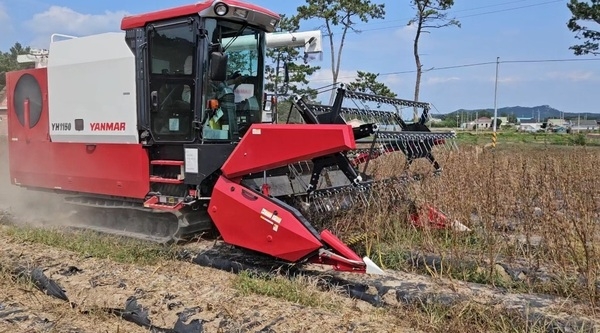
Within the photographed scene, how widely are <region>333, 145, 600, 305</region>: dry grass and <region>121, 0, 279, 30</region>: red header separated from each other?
2.26 meters

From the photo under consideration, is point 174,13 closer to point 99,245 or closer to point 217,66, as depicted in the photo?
point 217,66

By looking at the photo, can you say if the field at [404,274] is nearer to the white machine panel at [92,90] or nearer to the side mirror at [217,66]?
the white machine panel at [92,90]

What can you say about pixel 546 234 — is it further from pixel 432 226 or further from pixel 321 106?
pixel 321 106

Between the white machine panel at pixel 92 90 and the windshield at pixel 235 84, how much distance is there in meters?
0.99

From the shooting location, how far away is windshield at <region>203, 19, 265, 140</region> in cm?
562

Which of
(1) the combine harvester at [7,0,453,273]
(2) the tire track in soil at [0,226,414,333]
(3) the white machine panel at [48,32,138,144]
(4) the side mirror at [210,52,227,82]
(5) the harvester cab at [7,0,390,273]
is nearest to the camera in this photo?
(2) the tire track in soil at [0,226,414,333]

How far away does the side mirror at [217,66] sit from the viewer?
17.2ft

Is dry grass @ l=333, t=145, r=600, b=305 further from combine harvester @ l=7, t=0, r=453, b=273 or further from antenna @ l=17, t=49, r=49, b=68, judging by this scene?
antenna @ l=17, t=49, r=49, b=68

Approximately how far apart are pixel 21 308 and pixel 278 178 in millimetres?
2638

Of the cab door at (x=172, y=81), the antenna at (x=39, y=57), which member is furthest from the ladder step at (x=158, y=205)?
the antenna at (x=39, y=57)

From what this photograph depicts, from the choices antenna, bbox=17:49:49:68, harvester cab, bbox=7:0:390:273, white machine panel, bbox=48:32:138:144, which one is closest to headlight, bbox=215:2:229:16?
harvester cab, bbox=7:0:390:273

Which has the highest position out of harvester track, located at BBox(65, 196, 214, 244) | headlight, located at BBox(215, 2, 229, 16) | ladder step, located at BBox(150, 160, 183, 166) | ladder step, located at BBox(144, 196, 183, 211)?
headlight, located at BBox(215, 2, 229, 16)

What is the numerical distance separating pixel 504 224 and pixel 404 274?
4.32 ft


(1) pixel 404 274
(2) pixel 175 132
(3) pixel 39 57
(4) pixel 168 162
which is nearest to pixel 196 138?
(2) pixel 175 132
